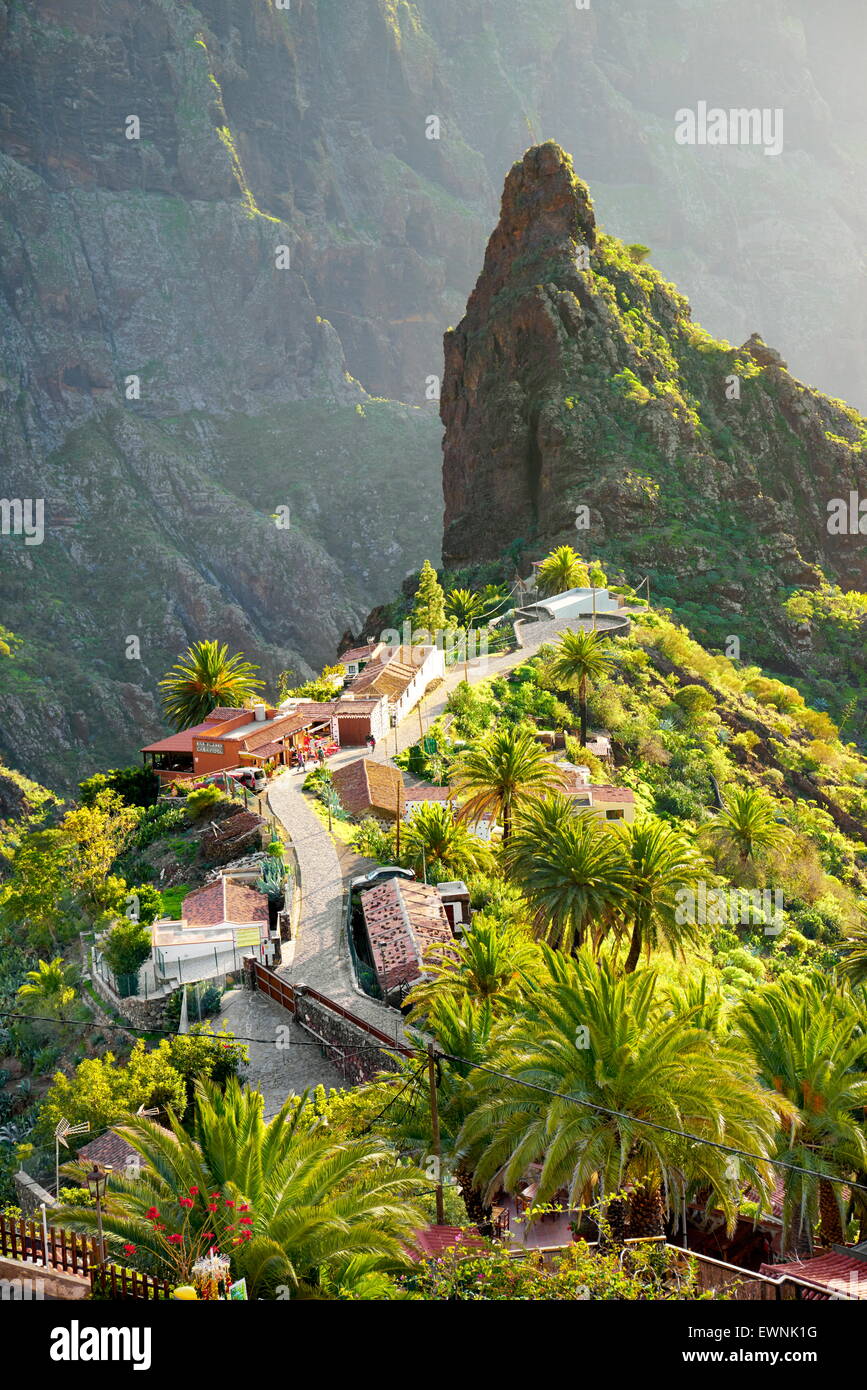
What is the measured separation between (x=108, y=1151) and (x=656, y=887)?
13551 mm

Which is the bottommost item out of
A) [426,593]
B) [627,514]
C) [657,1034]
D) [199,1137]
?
[199,1137]

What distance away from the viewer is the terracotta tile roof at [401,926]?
31.9 meters

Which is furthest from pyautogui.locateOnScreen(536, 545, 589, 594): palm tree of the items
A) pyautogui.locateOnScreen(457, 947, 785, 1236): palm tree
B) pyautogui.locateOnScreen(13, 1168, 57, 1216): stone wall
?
pyautogui.locateOnScreen(457, 947, 785, 1236): palm tree

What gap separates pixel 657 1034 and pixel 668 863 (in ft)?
34.1

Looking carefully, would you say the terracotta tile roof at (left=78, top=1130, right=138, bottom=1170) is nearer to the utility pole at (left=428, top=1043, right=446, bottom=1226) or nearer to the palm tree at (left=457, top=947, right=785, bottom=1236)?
the utility pole at (left=428, top=1043, right=446, bottom=1226)

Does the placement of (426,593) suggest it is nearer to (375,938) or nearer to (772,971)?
(772,971)

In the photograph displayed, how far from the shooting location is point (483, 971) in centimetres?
2741

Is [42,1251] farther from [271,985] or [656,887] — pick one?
[656,887]

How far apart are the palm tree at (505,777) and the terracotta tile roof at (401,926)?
436cm

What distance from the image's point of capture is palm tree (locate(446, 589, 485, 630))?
268 ft

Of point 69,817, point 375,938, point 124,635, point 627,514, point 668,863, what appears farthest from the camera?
point 124,635

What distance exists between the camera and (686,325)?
112688 millimetres

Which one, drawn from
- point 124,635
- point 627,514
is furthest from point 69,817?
point 124,635
